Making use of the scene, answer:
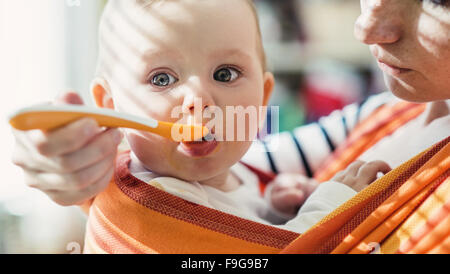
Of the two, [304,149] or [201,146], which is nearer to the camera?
[201,146]

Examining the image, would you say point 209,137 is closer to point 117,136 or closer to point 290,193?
point 117,136

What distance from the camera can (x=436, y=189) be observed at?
1.95ft

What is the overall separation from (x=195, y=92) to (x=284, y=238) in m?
0.24

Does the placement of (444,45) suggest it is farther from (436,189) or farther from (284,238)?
(284,238)

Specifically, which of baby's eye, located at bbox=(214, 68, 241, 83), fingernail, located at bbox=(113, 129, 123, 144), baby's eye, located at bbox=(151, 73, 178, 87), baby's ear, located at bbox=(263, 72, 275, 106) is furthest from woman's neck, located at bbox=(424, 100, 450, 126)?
fingernail, located at bbox=(113, 129, 123, 144)

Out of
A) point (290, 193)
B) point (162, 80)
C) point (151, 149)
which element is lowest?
point (290, 193)

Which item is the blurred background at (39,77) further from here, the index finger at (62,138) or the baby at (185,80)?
the index finger at (62,138)

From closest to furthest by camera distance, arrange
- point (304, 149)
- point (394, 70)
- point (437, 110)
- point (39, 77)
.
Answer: point (394, 70)
point (437, 110)
point (304, 149)
point (39, 77)

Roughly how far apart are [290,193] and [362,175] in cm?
23

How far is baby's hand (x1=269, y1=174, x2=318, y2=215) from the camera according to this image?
982mm

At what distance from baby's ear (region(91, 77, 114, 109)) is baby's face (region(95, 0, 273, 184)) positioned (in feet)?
0.06

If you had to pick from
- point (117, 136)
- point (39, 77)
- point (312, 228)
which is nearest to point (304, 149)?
point (312, 228)

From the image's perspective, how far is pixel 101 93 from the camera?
788 millimetres
